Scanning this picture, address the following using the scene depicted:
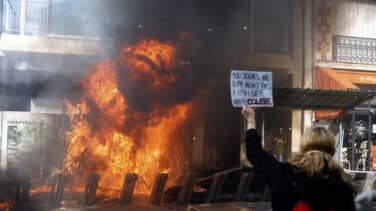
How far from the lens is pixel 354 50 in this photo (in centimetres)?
1397

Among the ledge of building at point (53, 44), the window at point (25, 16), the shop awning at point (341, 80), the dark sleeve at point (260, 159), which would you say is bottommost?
the dark sleeve at point (260, 159)

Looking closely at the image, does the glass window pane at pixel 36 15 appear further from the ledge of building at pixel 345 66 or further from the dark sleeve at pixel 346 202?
the dark sleeve at pixel 346 202

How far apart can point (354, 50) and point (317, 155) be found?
12294 mm

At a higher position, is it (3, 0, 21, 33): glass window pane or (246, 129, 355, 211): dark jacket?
(3, 0, 21, 33): glass window pane

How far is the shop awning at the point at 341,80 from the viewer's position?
12.6 m

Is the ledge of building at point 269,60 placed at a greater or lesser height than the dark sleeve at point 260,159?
greater

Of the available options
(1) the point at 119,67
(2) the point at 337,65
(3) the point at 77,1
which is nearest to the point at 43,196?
(1) the point at 119,67

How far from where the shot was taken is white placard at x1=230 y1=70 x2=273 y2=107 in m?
4.12

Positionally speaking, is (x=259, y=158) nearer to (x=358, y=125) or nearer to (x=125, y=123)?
(x=125, y=123)

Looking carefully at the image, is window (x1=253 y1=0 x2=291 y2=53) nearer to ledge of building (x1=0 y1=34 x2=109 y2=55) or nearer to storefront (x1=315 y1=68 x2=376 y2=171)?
storefront (x1=315 y1=68 x2=376 y2=171)

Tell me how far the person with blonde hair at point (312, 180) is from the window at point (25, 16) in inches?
424

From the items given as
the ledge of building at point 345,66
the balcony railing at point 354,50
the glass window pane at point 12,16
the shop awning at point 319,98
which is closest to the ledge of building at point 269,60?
the ledge of building at point 345,66

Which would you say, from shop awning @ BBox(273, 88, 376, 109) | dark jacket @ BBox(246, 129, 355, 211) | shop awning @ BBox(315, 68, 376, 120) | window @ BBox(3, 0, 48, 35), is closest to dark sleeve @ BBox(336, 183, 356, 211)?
dark jacket @ BBox(246, 129, 355, 211)

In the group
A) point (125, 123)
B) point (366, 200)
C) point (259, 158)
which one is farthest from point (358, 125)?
point (259, 158)
